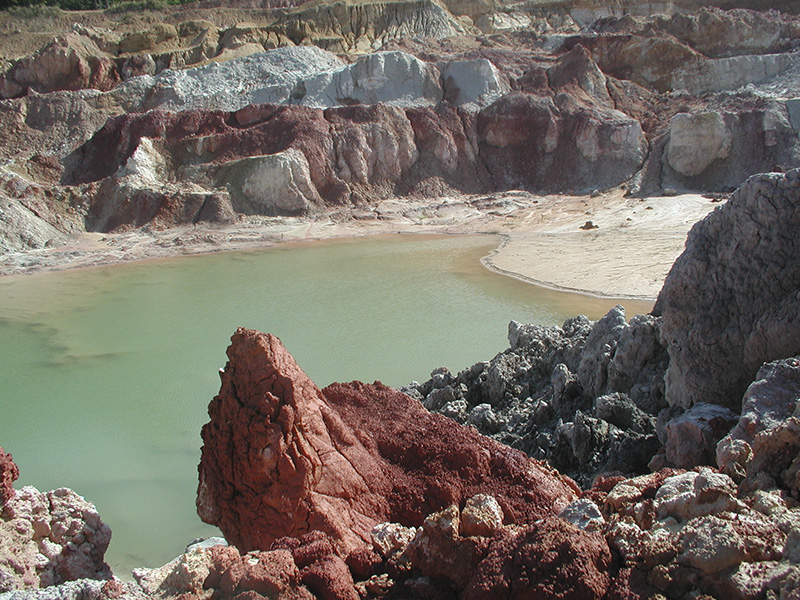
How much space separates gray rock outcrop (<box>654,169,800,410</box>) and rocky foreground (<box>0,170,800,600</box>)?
0.05 feet

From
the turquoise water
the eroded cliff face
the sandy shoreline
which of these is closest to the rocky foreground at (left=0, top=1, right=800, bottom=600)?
the turquoise water

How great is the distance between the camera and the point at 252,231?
75.3ft

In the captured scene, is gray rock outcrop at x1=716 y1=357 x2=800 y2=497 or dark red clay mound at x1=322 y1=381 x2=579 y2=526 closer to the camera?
gray rock outcrop at x1=716 y1=357 x2=800 y2=497

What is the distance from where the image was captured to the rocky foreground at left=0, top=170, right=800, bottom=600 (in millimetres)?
2336

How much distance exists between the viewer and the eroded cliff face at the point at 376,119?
2409 centimetres

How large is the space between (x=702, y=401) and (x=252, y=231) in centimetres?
2003

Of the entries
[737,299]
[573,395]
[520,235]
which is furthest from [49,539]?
[520,235]

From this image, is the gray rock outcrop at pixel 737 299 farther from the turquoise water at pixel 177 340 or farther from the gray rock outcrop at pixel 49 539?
the turquoise water at pixel 177 340

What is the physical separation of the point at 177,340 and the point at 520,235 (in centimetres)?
1315

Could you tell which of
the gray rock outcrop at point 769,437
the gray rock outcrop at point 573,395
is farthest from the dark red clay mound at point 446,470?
the gray rock outcrop at point 573,395

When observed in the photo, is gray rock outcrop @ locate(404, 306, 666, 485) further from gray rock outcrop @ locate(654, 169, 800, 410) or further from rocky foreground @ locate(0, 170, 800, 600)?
gray rock outcrop @ locate(654, 169, 800, 410)

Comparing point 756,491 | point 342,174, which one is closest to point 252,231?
point 342,174

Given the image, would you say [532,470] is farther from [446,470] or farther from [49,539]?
[49,539]

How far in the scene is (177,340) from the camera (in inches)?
466
